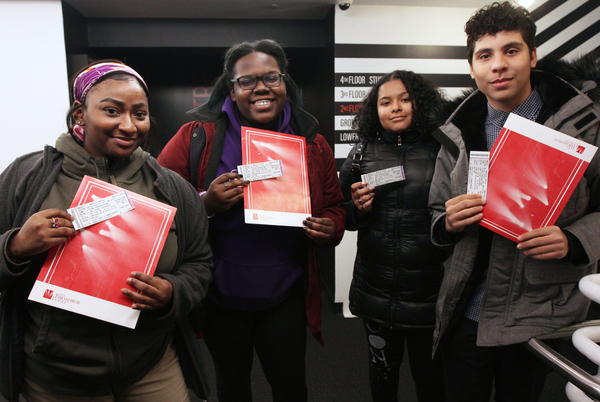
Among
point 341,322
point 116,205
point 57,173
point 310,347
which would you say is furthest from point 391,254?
point 341,322

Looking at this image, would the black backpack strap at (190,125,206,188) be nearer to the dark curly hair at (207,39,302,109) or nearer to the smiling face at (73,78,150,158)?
the dark curly hair at (207,39,302,109)

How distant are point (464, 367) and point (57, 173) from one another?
152 centimetres

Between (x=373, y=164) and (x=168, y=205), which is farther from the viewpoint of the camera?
(x=373, y=164)

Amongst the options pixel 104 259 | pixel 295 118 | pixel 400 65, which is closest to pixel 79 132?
pixel 104 259

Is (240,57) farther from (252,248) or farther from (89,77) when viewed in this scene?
(252,248)

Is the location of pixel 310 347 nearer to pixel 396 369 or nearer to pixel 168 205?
pixel 396 369

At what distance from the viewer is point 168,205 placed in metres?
1.12

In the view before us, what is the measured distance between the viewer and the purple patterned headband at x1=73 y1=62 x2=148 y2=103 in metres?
1.04

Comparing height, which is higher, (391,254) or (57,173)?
(57,173)

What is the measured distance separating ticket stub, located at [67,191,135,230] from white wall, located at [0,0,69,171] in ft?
8.97

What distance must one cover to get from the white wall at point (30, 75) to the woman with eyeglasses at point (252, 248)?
2.40 meters

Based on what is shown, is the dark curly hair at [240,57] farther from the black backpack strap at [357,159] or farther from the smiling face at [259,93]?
the black backpack strap at [357,159]

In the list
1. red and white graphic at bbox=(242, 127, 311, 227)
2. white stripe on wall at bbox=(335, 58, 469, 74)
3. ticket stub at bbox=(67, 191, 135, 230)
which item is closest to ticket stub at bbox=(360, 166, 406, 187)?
red and white graphic at bbox=(242, 127, 311, 227)

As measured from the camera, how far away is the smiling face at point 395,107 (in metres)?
1.71
